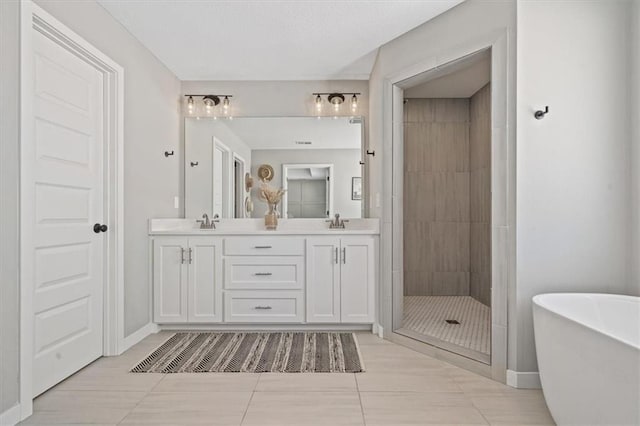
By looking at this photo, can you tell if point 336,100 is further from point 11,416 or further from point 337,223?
point 11,416

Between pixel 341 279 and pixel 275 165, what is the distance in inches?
54.6

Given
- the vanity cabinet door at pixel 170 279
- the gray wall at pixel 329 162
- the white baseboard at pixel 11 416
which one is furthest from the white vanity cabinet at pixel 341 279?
the white baseboard at pixel 11 416

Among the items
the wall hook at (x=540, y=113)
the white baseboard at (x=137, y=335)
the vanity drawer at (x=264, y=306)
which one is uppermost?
the wall hook at (x=540, y=113)

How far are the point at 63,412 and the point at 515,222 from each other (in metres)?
2.66

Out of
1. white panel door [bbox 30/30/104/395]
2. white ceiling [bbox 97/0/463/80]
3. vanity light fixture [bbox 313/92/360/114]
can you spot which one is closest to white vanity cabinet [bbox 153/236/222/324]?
white panel door [bbox 30/30/104/395]

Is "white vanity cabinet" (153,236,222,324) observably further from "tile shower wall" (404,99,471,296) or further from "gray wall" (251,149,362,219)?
"tile shower wall" (404,99,471,296)

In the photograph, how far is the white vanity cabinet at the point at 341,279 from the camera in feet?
10.7

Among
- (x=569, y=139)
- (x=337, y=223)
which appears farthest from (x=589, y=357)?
(x=337, y=223)

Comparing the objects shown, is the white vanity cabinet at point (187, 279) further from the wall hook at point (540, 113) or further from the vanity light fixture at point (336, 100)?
the wall hook at point (540, 113)

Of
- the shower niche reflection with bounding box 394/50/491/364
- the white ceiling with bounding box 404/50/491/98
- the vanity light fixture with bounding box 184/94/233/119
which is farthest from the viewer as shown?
the shower niche reflection with bounding box 394/50/491/364

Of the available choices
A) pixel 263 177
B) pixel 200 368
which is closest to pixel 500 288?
pixel 200 368

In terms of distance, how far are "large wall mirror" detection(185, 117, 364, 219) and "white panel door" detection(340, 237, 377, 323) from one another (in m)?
0.63

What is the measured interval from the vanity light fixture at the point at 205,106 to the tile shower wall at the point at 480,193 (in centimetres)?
270

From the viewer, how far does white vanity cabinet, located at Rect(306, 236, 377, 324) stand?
3258 millimetres
